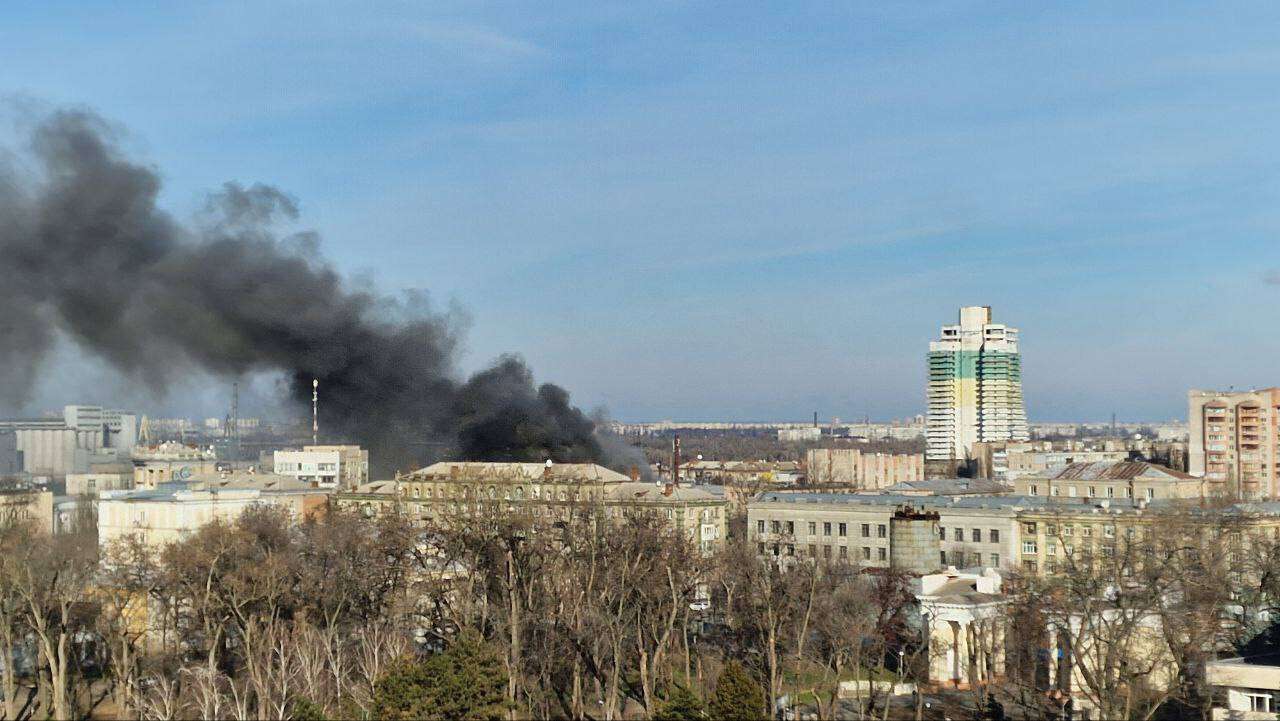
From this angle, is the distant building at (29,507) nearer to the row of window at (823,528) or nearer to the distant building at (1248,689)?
the row of window at (823,528)

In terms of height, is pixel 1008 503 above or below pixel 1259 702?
above

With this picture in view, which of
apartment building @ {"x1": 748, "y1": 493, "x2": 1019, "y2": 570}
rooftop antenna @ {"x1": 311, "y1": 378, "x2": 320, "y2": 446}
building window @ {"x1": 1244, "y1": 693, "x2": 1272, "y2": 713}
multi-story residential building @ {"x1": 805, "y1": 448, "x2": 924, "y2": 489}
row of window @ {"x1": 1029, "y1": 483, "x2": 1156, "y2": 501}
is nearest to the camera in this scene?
building window @ {"x1": 1244, "y1": 693, "x2": 1272, "y2": 713}

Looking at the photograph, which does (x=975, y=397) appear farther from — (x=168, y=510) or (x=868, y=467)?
(x=168, y=510)

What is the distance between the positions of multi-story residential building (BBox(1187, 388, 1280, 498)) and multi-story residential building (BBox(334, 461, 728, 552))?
42495mm

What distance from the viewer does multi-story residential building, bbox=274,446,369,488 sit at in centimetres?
9631

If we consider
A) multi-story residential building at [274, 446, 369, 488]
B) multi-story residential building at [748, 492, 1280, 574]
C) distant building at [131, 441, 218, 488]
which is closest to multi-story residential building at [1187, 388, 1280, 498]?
multi-story residential building at [748, 492, 1280, 574]

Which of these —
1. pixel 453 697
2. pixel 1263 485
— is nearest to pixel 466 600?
pixel 453 697

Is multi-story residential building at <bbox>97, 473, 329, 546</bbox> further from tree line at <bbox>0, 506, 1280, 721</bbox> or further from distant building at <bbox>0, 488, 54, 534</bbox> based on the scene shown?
tree line at <bbox>0, 506, 1280, 721</bbox>

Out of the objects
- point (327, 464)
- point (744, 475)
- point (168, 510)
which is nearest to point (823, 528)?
point (168, 510)

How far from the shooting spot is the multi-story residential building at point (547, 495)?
62359mm

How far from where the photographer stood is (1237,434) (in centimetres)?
10106

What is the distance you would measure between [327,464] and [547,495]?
3309 cm

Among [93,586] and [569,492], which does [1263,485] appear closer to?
[569,492]

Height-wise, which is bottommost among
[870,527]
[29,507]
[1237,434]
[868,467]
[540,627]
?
[540,627]
